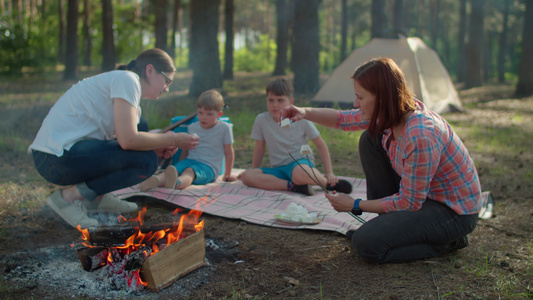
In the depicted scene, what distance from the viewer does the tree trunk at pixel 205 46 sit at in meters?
9.71

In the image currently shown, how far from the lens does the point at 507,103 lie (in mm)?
11336

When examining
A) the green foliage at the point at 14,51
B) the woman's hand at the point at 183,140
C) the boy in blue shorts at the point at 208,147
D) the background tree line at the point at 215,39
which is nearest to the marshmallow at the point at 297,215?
the woman's hand at the point at 183,140

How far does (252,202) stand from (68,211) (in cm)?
155

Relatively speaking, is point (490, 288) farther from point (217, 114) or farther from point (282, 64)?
point (282, 64)

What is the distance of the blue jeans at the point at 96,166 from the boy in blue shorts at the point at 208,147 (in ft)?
3.61

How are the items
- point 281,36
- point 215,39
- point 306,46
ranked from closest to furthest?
1. point 215,39
2. point 306,46
3. point 281,36

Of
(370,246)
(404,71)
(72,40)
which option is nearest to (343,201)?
(370,246)

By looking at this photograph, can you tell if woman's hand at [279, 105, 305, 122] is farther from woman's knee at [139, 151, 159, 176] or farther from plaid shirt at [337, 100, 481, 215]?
woman's knee at [139, 151, 159, 176]

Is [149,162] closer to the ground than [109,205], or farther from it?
farther from it

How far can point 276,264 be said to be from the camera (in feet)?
8.82

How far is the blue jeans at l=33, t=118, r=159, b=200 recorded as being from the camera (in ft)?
9.84

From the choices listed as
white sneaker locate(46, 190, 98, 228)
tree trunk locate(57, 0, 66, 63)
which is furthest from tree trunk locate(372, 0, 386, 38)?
tree trunk locate(57, 0, 66, 63)

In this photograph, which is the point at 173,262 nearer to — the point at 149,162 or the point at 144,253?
the point at 144,253

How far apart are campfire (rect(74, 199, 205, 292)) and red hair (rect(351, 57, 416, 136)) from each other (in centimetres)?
120
